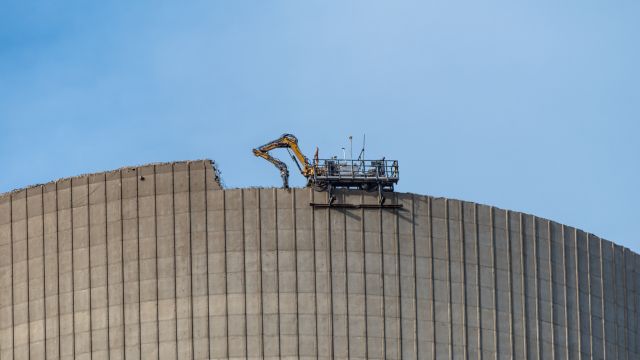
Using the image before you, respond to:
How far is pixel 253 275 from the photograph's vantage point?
139 m

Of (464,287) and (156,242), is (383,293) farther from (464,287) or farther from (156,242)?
(156,242)

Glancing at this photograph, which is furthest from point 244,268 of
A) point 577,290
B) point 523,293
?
point 577,290

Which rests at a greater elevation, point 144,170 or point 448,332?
point 144,170

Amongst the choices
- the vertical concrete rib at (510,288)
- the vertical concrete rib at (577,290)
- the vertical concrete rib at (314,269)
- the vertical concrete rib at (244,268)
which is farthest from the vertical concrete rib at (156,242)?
the vertical concrete rib at (577,290)

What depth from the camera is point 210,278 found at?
138625 millimetres

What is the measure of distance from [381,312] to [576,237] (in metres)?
14.6

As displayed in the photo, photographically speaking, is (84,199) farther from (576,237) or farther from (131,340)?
(576,237)

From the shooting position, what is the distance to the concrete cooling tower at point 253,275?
454 ft

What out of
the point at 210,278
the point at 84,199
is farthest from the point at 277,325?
the point at 84,199

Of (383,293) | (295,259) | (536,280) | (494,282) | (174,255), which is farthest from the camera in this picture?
(536,280)

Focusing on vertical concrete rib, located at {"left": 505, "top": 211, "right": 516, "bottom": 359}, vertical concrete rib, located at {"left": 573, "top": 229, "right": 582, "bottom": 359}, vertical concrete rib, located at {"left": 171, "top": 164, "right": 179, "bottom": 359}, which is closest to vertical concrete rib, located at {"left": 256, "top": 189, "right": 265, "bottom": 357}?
vertical concrete rib, located at {"left": 171, "top": 164, "right": 179, "bottom": 359}

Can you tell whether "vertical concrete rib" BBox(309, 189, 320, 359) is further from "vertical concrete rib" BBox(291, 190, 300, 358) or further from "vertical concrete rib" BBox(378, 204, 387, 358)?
"vertical concrete rib" BBox(378, 204, 387, 358)

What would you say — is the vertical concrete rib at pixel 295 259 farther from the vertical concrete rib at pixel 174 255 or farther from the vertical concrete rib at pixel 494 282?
the vertical concrete rib at pixel 494 282

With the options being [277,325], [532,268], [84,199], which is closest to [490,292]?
[532,268]
